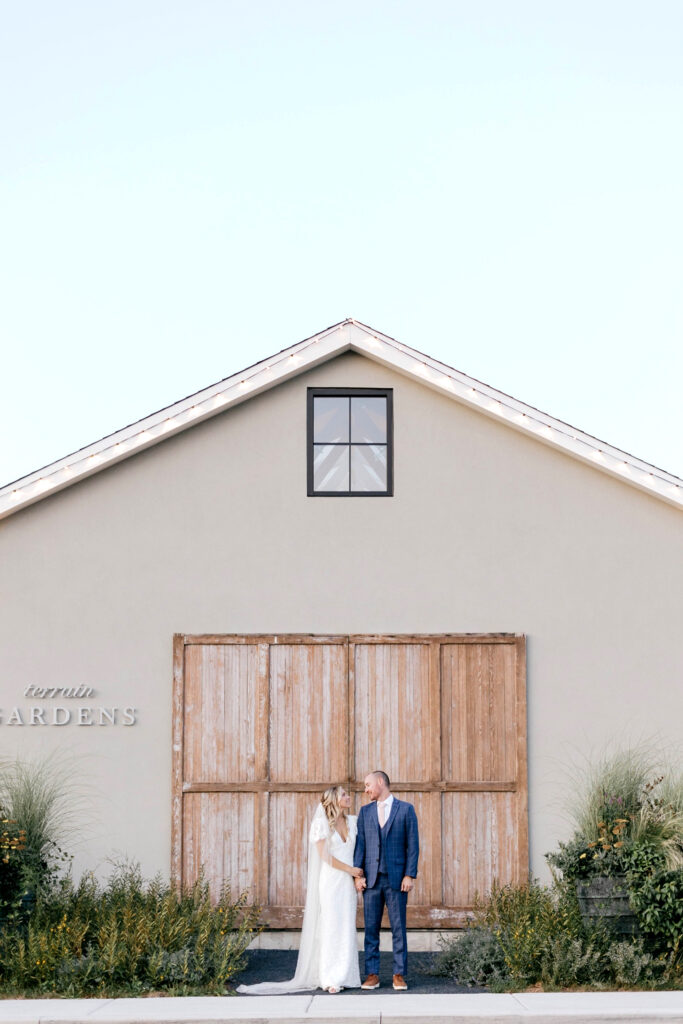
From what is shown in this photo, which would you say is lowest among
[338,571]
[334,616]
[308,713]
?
[308,713]

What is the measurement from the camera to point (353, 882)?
10250 millimetres

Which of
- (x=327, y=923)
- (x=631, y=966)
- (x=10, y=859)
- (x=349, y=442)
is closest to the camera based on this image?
(x=631, y=966)

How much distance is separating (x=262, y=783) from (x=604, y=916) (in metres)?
3.46

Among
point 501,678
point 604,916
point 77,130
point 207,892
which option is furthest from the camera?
point 77,130

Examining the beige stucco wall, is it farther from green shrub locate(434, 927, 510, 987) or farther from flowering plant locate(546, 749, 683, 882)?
green shrub locate(434, 927, 510, 987)

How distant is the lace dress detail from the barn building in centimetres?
155

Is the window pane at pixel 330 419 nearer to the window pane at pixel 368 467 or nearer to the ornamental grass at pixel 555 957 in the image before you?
the window pane at pixel 368 467

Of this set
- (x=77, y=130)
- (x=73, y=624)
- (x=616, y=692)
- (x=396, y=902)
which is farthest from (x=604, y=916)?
(x=77, y=130)

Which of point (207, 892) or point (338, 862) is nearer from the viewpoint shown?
point (338, 862)

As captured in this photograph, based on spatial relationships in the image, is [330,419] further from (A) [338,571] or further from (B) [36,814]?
(B) [36,814]

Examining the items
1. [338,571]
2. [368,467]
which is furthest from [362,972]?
[368,467]

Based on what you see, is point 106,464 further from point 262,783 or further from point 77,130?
point 77,130

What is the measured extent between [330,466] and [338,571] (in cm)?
107

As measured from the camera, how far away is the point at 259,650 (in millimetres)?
11930
